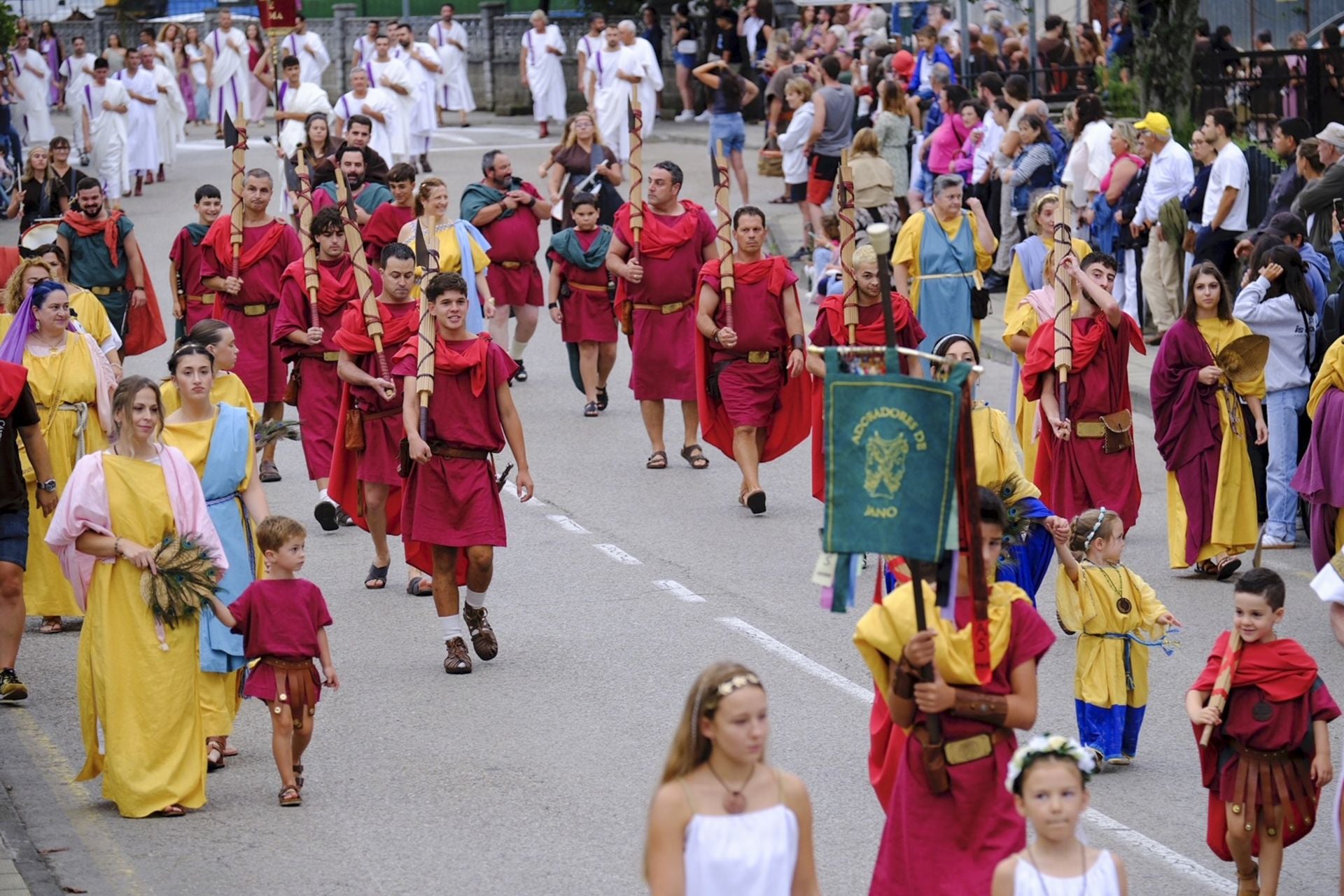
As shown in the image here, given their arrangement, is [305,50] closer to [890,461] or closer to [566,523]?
[566,523]

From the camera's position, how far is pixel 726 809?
5.13 m

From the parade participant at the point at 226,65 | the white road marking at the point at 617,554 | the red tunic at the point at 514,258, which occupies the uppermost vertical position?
the parade participant at the point at 226,65

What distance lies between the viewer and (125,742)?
847 cm

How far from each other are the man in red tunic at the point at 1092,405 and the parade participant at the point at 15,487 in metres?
5.31

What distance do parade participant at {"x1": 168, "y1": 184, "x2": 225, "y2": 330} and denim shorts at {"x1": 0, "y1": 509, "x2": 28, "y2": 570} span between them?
553cm

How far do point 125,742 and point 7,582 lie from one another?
1.71 m

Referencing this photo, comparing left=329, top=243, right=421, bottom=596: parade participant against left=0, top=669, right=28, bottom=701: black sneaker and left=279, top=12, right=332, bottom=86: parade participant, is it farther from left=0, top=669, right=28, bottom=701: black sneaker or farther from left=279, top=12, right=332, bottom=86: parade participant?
left=279, top=12, right=332, bottom=86: parade participant

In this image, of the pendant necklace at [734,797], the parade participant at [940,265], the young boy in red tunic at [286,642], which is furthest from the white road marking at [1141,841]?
the parade participant at [940,265]

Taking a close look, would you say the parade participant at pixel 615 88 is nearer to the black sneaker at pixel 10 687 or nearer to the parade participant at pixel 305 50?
the parade participant at pixel 305 50

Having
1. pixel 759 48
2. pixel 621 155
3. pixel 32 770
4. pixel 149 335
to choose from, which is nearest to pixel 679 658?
pixel 32 770

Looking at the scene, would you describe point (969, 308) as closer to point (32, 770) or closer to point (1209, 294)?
point (1209, 294)

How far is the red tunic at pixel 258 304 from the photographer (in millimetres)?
14797

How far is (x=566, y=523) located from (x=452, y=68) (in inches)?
1019

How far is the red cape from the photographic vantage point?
13641mm
